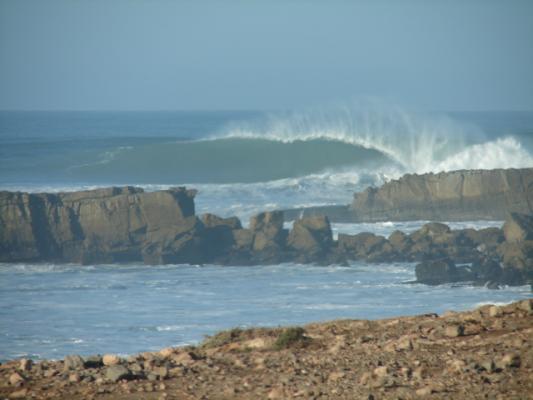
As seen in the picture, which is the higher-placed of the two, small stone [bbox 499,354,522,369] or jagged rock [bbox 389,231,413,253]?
jagged rock [bbox 389,231,413,253]

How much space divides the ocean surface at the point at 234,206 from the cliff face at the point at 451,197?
1178 mm

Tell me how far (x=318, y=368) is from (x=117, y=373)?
1.40m

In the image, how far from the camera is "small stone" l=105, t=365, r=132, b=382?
7211 millimetres

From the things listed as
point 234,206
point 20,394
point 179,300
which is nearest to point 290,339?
point 20,394

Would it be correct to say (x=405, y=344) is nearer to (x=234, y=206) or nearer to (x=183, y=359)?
(x=183, y=359)

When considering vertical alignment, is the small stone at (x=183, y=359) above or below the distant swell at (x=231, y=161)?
below

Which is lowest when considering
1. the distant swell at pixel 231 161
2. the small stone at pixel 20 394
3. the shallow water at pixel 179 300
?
the shallow water at pixel 179 300

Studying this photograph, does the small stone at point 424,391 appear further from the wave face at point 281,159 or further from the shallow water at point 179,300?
the wave face at point 281,159

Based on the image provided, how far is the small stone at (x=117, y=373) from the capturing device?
7211 millimetres

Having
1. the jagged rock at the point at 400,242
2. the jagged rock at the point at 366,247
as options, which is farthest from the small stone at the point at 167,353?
the jagged rock at the point at 400,242

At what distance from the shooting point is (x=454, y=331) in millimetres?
8422

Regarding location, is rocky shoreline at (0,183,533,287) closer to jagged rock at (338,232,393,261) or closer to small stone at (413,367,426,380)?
jagged rock at (338,232,393,261)

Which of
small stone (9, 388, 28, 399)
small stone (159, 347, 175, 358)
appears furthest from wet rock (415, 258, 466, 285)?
small stone (9, 388, 28, 399)

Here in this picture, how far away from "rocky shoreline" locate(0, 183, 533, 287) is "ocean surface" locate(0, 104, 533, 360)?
984mm
